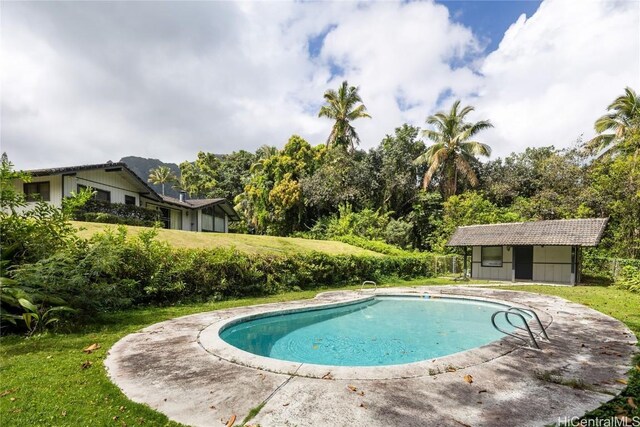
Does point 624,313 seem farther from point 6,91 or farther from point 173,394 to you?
point 6,91

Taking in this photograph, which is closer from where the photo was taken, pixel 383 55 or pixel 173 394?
pixel 173 394

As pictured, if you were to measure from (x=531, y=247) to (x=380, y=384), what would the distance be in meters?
18.2

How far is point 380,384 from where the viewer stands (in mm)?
4324

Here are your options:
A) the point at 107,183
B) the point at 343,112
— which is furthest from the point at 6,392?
the point at 343,112

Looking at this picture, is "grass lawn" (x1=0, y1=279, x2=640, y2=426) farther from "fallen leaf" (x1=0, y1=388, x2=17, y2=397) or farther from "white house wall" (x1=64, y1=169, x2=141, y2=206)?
"white house wall" (x1=64, y1=169, x2=141, y2=206)

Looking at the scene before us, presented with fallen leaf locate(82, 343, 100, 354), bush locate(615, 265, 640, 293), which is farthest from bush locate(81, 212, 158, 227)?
bush locate(615, 265, 640, 293)

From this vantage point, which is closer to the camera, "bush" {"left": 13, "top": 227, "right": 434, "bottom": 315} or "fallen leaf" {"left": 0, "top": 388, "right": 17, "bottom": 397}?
"fallen leaf" {"left": 0, "top": 388, "right": 17, "bottom": 397}

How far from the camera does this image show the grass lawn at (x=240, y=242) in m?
16.9

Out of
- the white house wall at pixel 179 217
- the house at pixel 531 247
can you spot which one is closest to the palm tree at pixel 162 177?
the white house wall at pixel 179 217

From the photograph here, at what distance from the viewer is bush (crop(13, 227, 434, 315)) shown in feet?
23.7

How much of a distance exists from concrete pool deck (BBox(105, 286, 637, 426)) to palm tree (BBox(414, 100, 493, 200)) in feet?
73.0

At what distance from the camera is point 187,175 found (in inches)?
1934

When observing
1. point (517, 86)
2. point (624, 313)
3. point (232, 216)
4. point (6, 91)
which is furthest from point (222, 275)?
point (232, 216)

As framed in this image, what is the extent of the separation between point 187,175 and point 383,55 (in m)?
43.1
